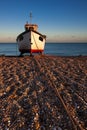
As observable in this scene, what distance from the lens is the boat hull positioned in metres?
31.5

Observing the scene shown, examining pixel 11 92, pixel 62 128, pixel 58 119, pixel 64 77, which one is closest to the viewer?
pixel 62 128

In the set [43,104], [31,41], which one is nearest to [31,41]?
[31,41]

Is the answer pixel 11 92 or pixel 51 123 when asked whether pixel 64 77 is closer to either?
pixel 11 92

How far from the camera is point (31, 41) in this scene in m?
31.5

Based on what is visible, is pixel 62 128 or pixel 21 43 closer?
pixel 62 128

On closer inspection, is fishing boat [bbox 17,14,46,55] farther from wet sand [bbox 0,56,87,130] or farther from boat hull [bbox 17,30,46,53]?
wet sand [bbox 0,56,87,130]

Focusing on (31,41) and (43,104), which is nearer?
(43,104)

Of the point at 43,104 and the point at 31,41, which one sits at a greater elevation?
the point at 31,41

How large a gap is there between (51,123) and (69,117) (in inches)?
32.2

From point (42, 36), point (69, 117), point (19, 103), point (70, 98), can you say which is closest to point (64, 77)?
point (70, 98)

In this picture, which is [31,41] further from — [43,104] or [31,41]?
[43,104]

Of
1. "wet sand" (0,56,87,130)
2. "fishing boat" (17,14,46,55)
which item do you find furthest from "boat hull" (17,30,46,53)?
"wet sand" (0,56,87,130)

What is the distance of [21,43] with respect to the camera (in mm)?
33875

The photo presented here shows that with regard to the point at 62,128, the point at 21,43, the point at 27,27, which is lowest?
the point at 62,128
